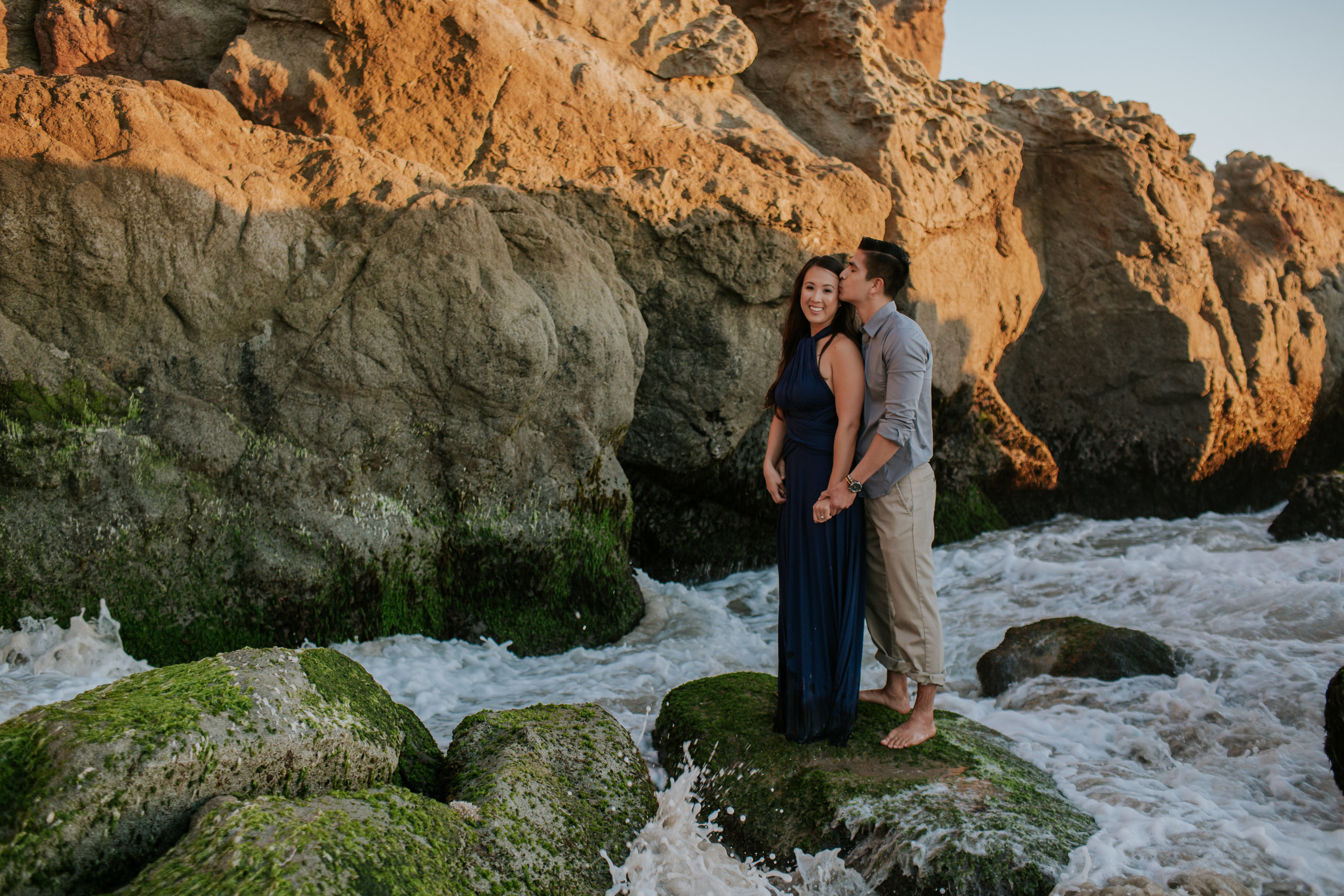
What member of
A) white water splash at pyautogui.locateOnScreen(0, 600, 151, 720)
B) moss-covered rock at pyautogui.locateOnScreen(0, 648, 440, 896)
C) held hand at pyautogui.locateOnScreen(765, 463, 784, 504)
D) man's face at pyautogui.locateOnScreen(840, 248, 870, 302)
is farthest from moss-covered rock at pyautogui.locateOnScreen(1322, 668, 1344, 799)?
white water splash at pyautogui.locateOnScreen(0, 600, 151, 720)

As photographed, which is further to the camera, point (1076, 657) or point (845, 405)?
point (1076, 657)

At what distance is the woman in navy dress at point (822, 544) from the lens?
12.9 ft

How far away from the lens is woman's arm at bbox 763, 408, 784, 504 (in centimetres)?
421

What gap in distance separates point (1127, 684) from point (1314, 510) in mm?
5872

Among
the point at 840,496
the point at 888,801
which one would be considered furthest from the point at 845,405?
the point at 888,801

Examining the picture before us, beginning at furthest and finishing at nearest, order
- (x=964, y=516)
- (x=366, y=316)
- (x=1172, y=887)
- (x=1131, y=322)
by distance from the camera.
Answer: (x=1131, y=322) → (x=964, y=516) → (x=366, y=316) → (x=1172, y=887)

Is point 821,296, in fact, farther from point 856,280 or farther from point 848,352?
point 848,352

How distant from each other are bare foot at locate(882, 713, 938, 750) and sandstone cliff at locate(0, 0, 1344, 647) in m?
2.85

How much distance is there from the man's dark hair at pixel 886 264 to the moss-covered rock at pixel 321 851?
261cm

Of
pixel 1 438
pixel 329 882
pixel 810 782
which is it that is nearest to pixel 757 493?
pixel 810 782

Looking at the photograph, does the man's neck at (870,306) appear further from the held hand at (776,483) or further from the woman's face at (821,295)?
the held hand at (776,483)

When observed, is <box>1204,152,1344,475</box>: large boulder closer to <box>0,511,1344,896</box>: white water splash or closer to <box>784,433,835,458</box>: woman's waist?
<box>0,511,1344,896</box>: white water splash

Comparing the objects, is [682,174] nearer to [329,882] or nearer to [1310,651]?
[1310,651]

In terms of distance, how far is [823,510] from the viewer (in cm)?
385
